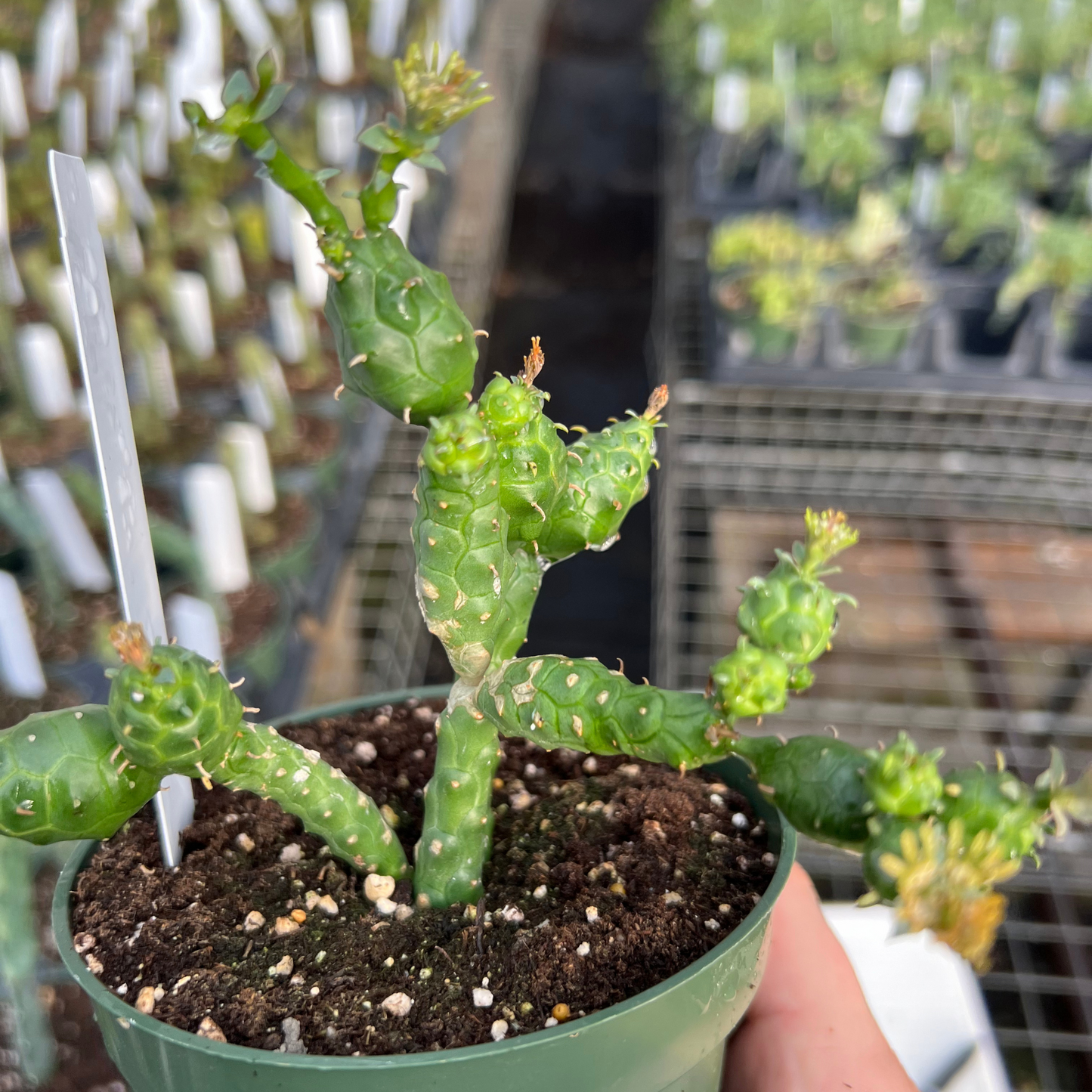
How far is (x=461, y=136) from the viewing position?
10.4ft

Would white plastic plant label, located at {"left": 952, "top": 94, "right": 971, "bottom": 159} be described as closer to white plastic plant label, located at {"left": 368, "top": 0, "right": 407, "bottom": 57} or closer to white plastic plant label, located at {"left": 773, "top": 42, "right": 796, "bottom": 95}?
white plastic plant label, located at {"left": 773, "top": 42, "right": 796, "bottom": 95}

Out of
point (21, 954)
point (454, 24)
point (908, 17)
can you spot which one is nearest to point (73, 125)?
point (454, 24)

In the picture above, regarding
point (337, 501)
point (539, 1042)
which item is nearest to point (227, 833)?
point (539, 1042)

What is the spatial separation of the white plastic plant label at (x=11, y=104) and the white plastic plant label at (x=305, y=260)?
2.11 ft

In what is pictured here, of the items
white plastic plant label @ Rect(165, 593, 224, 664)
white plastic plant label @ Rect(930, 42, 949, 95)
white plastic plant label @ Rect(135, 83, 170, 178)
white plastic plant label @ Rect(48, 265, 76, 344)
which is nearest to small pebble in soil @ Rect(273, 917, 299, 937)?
white plastic plant label @ Rect(165, 593, 224, 664)

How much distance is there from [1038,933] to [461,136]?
2626mm

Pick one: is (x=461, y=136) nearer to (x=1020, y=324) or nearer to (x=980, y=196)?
(x=980, y=196)

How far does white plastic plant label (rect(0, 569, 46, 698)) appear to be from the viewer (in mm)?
1192

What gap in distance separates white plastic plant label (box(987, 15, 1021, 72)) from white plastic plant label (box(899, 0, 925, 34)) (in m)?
0.24

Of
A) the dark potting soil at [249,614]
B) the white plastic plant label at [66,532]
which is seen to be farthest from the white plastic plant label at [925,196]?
the white plastic plant label at [66,532]

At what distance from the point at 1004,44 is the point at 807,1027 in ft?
10.6

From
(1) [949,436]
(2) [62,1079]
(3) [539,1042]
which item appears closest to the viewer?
(3) [539,1042]

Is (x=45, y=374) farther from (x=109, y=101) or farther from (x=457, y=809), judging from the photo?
(x=457, y=809)

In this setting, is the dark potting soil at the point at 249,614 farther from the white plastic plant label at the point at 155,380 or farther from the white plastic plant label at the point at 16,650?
the white plastic plant label at the point at 155,380
